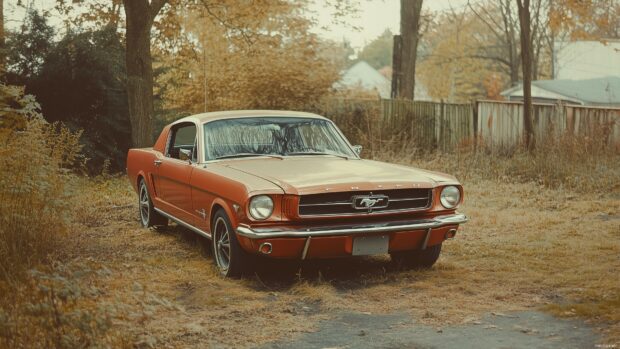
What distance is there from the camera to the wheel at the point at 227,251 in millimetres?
7355

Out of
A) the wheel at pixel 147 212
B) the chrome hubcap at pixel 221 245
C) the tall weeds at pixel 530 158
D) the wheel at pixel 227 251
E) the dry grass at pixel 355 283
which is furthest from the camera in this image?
the tall weeds at pixel 530 158

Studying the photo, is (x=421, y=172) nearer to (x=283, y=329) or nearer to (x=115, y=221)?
(x=283, y=329)

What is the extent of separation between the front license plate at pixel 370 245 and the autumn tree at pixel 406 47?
58.8ft

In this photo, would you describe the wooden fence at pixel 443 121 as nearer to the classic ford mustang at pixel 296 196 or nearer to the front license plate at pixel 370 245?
the classic ford mustang at pixel 296 196

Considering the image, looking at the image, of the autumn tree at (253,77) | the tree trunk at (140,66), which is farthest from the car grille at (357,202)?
the autumn tree at (253,77)

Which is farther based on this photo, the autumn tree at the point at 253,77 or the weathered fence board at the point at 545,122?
the autumn tree at the point at 253,77

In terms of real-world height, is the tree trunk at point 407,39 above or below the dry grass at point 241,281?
above

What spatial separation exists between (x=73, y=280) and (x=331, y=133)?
4533 millimetres

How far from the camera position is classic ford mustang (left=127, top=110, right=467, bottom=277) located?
6973 millimetres

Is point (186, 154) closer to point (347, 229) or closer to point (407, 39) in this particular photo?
point (347, 229)

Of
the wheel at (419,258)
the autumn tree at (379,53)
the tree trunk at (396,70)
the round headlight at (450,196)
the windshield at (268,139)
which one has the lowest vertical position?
the wheel at (419,258)

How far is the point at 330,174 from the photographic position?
746 cm

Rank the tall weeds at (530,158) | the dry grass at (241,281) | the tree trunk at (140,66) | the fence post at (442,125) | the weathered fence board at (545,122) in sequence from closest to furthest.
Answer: the dry grass at (241,281) → the tall weeds at (530,158) → the tree trunk at (140,66) → the weathered fence board at (545,122) → the fence post at (442,125)

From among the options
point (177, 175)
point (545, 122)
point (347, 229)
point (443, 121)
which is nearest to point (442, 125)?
point (443, 121)
